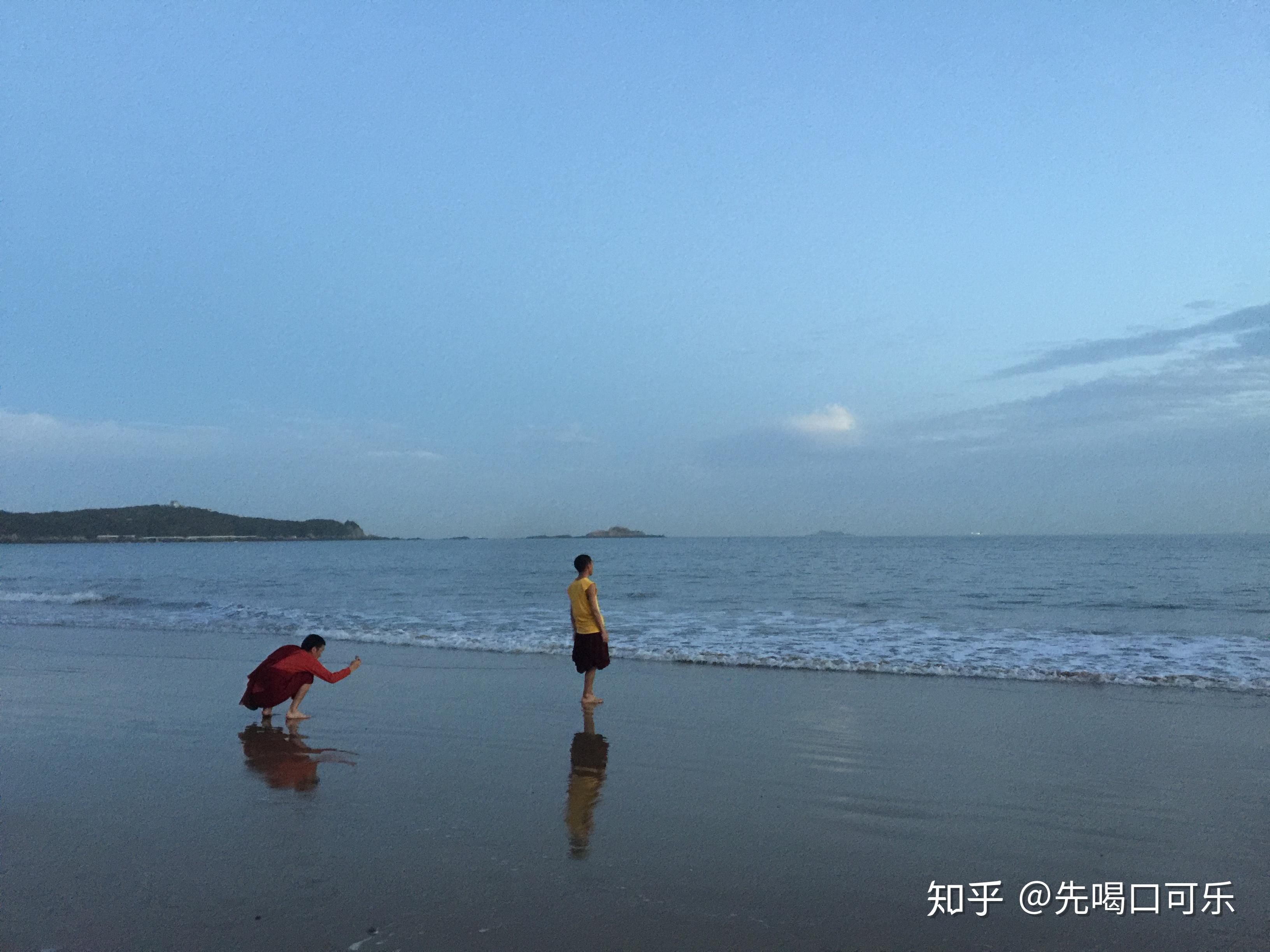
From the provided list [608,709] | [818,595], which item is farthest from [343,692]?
[818,595]

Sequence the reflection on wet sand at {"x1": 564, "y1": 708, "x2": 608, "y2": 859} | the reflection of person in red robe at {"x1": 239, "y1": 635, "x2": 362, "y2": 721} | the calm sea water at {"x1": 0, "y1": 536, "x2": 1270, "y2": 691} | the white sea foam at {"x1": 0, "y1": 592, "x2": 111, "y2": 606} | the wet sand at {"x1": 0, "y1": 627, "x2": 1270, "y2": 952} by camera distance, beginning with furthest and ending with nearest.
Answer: the white sea foam at {"x1": 0, "y1": 592, "x2": 111, "y2": 606} → the calm sea water at {"x1": 0, "y1": 536, "x2": 1270, "y2": 691} → the reflection of person in red robe at {"x1": 239, "y1": 635, "x2": 362, "y2": 721} → the reflection on wet sand at {"x1": 564, "y1": 708, "x2": 608, "y2": 859} → the wet sand at {"x1": 0, "y1": 627, "x2": 1270, "y2": 952}

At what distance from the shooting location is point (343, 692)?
33.1 ft

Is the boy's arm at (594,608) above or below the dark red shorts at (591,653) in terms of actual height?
above

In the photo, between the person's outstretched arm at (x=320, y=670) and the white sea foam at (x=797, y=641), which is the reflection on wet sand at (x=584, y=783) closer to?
the person's outstretched arm at (x=320, y=670)

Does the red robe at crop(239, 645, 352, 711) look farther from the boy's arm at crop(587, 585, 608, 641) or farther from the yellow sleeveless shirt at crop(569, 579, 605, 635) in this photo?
the boy's arm at crop(587, 585, 608, 641)

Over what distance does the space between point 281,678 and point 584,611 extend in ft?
10.9

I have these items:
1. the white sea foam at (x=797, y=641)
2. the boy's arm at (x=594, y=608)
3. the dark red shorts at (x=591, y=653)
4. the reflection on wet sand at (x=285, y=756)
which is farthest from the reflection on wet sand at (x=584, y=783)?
the white sea foam at (x=797, y=641)

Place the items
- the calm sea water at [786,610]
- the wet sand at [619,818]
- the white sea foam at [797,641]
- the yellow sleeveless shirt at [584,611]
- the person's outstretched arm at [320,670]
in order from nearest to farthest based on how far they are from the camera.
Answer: the wet sand at [619,818] → the person's outstretched arm at [320,670] → the yellow sleeveless shirt at [584,611] → the white sea foam at [797,641] → the calm sea water at [786,610]

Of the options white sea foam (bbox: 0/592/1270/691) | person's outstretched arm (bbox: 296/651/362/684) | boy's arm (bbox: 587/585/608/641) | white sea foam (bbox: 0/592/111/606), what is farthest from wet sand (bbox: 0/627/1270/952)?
white sea foam (bbox: 0/592/111/606)

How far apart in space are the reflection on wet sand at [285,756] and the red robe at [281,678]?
26cm

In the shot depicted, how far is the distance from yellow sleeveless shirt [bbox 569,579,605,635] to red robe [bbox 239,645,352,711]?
267 centimetres

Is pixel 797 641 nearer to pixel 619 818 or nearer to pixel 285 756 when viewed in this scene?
pixel 285 756

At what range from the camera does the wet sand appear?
3.96 meters

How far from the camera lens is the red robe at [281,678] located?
837cm
